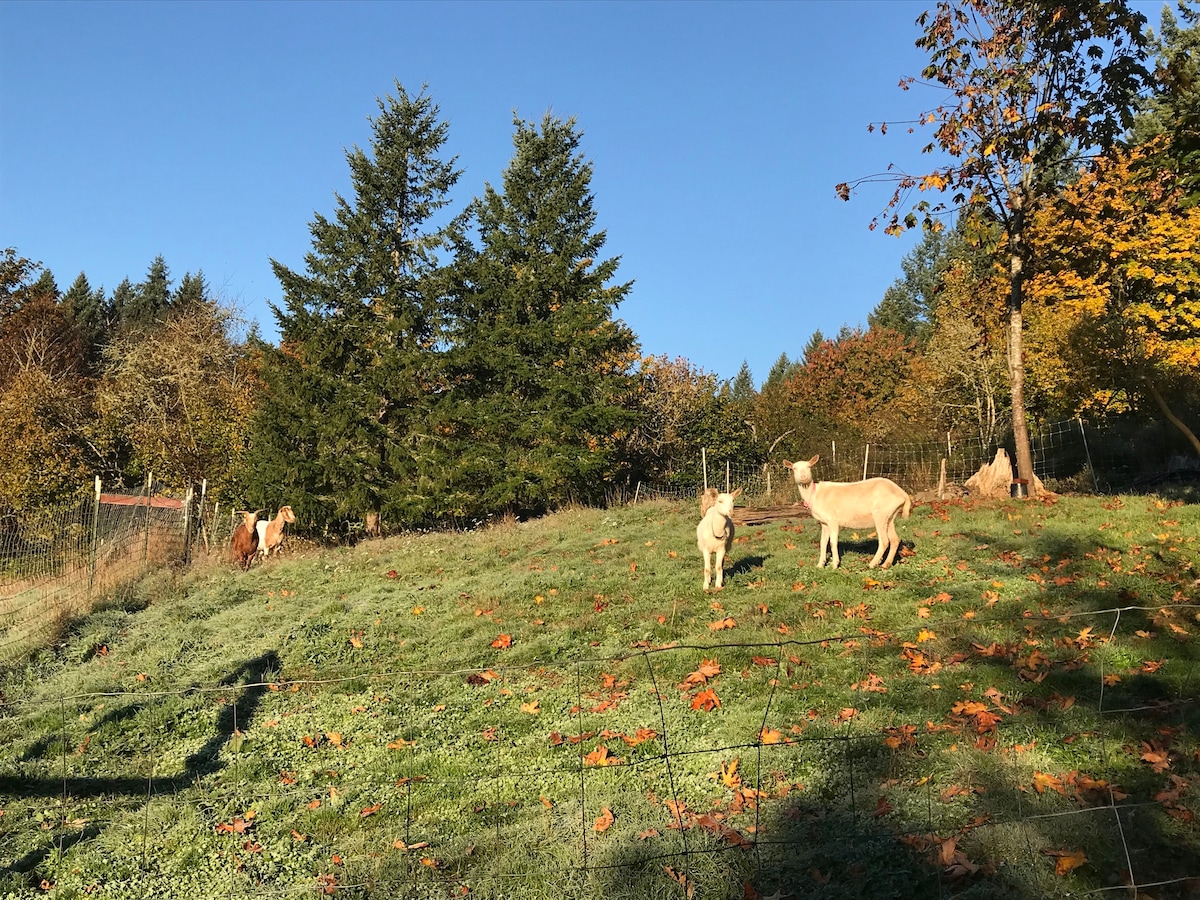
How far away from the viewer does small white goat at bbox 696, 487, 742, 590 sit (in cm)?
1046

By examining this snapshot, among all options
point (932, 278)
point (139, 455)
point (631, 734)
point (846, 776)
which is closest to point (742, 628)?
point (631, 734)

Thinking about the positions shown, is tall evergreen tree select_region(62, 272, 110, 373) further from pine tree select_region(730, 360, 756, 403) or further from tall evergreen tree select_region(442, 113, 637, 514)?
pine tree select_region(730, 360, 756, 403)

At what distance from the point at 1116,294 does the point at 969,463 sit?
278 inches

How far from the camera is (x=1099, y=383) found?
2298cm

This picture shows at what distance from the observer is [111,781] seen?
6.64 m

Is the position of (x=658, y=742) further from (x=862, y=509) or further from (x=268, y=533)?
(x=268, y=533)

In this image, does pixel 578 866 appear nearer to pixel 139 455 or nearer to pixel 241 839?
pixel 241 839

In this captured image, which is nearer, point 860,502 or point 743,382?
point 860,502

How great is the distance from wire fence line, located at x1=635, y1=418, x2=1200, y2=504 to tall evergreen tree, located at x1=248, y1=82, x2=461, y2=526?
326 inches

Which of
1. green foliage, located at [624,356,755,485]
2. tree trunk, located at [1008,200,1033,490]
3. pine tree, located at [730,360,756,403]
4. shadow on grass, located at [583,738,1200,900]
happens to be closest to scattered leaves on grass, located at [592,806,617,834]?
shadow on grass, located at [583,738,1200,900]

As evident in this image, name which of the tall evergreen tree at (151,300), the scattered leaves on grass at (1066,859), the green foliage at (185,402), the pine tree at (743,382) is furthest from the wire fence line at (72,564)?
the pine tree at (743,382)

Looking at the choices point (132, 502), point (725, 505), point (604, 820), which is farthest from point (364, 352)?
point (604, 820)

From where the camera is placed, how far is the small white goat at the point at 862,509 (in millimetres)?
11203

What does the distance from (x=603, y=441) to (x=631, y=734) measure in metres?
21.8
